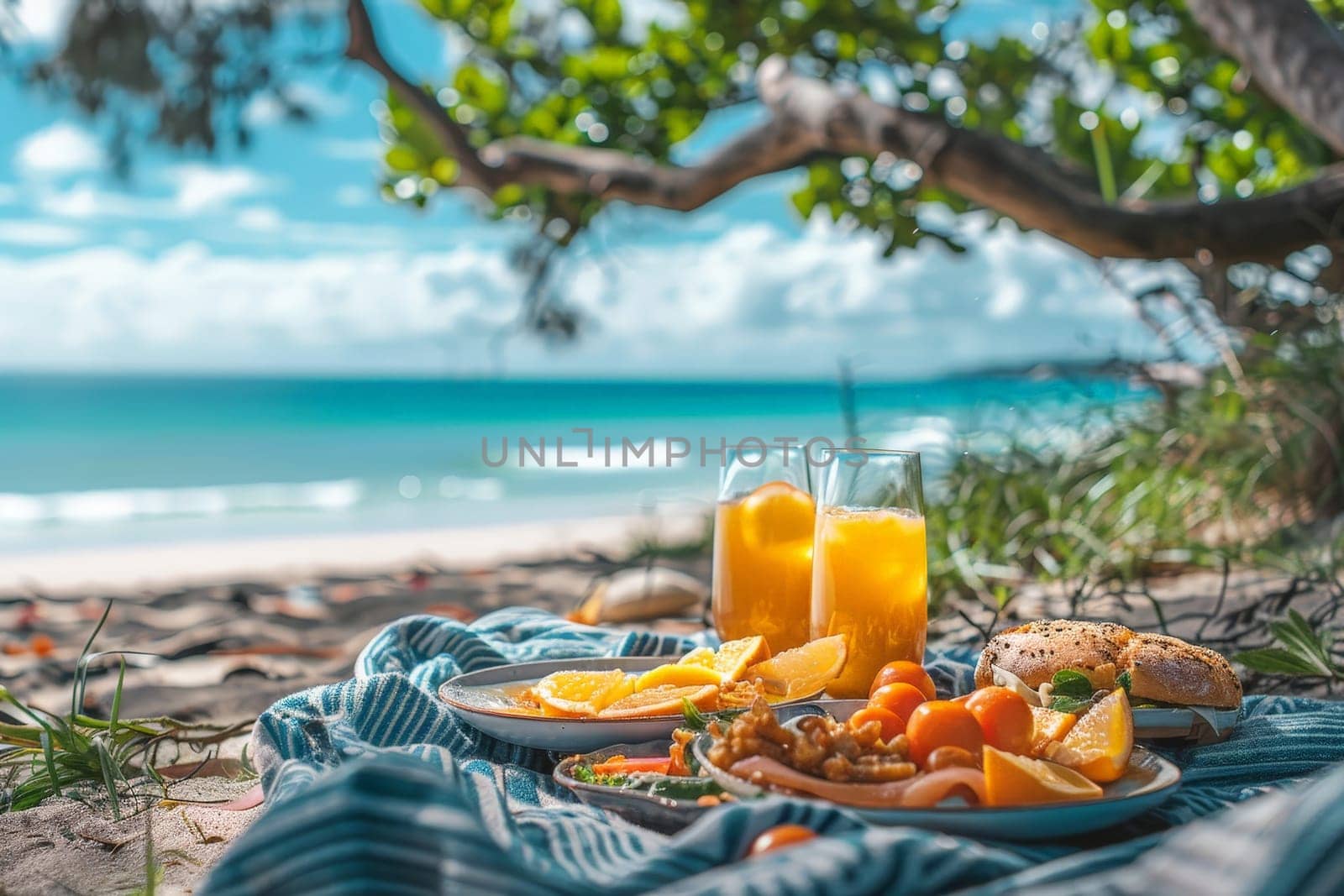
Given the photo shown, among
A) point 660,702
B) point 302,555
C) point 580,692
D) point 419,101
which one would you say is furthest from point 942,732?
point 302,555

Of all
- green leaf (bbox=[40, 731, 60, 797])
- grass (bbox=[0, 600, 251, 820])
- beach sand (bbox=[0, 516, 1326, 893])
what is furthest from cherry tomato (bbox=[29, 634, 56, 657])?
green leaf (bbox=[40, 731, 60, 797])

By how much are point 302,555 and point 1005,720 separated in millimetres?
9839

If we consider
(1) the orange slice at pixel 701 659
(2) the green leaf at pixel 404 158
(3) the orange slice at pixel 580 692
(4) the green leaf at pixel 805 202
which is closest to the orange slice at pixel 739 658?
(1) the orange slice at pixel 701 659

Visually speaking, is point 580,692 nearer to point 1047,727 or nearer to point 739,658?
point 739,658

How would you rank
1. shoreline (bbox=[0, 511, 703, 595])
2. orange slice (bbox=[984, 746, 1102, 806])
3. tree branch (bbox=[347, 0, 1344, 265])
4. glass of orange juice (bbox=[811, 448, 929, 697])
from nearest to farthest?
orange slice (bbox=[984, 746, 1102, 806]) < glass of orange juice (bbox=[811, 448, 929, 697]) < tree branch (bbox=[347, 0, 1344, 265]) < shoreline (bbox=[0, 511, 703, 595])

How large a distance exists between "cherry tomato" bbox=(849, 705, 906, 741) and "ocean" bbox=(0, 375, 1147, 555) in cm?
86

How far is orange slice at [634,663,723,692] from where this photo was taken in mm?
1564

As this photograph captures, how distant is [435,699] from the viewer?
5.50ft

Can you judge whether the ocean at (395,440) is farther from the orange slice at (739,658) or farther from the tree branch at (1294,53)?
the tree branch at (1294,53)

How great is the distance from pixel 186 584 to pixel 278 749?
6.68m

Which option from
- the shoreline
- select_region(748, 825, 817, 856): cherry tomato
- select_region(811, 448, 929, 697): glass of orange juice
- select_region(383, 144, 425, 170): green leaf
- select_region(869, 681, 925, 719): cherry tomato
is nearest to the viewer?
select_region(748, 825, 817, 856): cherry tomato

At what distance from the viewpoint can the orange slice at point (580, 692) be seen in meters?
1.49

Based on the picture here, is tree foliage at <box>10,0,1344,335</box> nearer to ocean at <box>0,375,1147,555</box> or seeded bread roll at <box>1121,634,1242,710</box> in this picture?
ocean at <box>0,375,1147,555</box>

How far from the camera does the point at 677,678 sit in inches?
62.0
